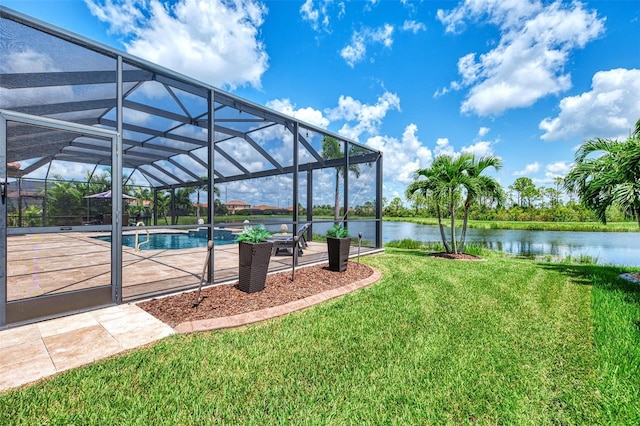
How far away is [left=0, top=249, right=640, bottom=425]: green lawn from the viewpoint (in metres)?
1.64

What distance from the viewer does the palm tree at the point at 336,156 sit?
24.7 feet

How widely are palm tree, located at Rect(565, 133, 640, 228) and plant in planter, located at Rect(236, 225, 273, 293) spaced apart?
7138 mm

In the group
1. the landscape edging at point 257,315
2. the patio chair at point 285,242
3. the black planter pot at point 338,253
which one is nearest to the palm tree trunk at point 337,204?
the patio chair at point 285,242

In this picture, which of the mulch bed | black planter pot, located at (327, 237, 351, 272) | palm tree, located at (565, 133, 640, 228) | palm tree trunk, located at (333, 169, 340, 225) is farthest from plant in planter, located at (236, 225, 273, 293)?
palm tree, located at (565, 133, 640, 228)

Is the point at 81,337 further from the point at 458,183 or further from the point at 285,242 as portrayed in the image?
the point at 458,183

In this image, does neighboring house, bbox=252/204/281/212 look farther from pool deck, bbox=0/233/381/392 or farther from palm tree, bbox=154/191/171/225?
palm tree, bbox=154/191/171/225

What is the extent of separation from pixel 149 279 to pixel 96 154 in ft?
7.75

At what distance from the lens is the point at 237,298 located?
3.65 meters

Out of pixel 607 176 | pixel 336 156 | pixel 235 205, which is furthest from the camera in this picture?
pixel 336 156

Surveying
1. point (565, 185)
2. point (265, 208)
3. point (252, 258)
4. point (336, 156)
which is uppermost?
point (336, 156)

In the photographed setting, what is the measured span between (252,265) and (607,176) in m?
7.76

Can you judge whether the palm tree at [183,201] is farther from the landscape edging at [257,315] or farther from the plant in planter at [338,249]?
the landscape edging at [257,315]

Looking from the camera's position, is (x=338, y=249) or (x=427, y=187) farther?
(x=427, y=187)

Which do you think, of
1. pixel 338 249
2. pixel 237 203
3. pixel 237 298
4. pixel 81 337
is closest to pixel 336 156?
pixel 237 203
